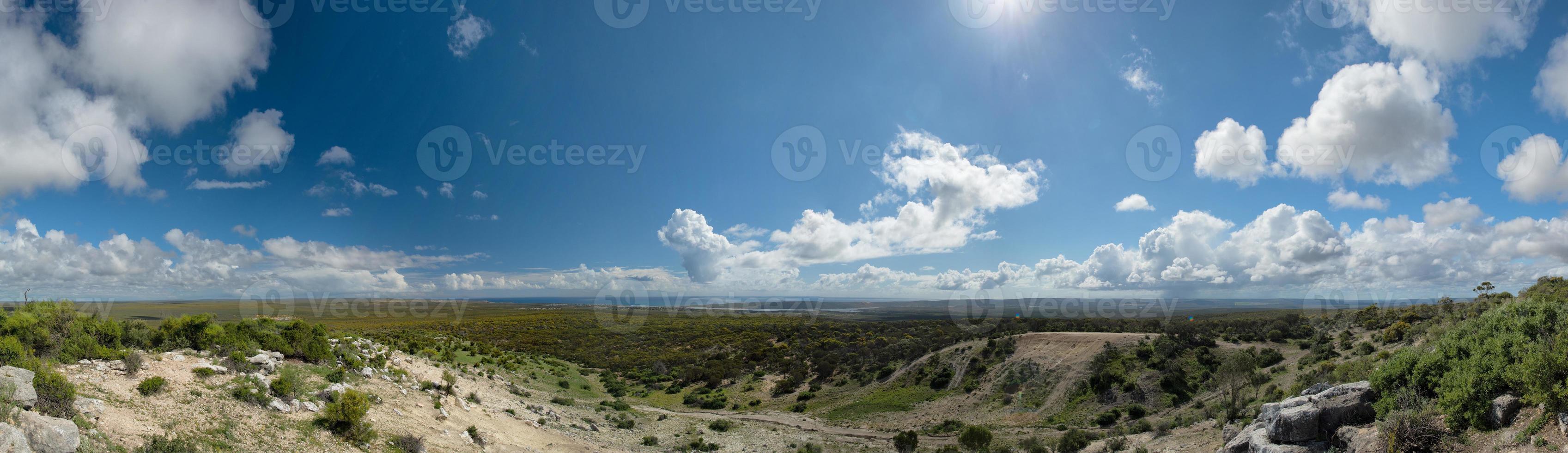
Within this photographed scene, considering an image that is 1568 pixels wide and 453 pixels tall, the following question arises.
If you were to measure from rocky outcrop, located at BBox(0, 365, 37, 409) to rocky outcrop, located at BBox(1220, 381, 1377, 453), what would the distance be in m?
25.0

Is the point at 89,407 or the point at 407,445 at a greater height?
the point at 89,407

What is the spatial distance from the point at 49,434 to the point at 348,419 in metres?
5.82

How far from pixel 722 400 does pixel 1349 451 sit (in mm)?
30181

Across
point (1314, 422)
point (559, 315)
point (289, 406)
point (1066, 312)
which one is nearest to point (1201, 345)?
point (1314, 422)

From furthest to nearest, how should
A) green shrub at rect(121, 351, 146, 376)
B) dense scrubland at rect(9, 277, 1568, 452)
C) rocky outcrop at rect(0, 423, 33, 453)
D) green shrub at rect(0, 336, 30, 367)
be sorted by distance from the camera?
green shrub at rect(121, 351, 146, 376)
dense scrubland at rect(9, 277, 1568, 452)
green shrub at rect(0, 336, 30, 367)
rocky outcrop at rect(0, 423, 33, 453)

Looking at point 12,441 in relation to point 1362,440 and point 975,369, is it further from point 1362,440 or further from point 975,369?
point 975,369

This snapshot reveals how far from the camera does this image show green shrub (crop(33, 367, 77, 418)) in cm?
868

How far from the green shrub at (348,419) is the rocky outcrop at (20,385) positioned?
16.4 feet

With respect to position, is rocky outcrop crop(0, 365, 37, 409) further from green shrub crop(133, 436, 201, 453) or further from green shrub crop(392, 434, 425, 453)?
green shrub crop(392, 434, 425, 453)

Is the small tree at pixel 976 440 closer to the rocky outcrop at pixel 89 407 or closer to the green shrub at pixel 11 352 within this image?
Result: the rocky outcrop at pixel 89 407

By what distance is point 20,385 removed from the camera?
8.52 meters

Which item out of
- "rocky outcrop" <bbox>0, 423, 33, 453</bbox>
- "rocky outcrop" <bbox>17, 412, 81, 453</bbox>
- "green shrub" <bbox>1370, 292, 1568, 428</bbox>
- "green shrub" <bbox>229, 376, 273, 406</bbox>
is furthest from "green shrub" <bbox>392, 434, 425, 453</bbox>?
"green shrub" <bbox>1370, 292, 1568, 428</bbox>

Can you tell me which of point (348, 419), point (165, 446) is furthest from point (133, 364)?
point (165, 446)

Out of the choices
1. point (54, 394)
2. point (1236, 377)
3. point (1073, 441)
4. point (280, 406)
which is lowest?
point (1073, 441)
